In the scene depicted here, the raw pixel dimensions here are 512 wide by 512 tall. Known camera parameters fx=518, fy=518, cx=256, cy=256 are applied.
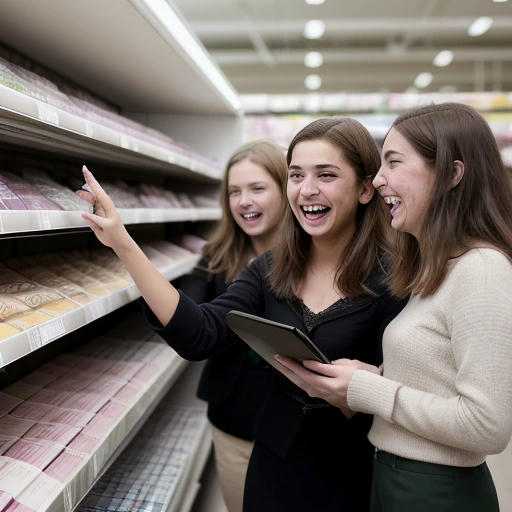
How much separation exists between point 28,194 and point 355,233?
37.8 inches

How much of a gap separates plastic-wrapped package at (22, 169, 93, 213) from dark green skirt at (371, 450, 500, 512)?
1.13 meters

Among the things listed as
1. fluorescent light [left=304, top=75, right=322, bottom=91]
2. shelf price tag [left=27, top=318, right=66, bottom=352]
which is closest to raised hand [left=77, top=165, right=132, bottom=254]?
shelf price tag [left=27, top=318, right=66, bottom=352]

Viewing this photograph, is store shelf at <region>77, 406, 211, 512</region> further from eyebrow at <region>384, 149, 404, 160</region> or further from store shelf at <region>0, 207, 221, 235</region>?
eyebrow at <region>384, 149, 404, 160</region>

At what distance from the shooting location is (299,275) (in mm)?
1646

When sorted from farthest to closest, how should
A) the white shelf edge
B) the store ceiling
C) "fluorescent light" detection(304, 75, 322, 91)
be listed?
1. "fluorescent light" detection(304, 75, 322, 91)
2. the store ceiling
3. the white shelf edge

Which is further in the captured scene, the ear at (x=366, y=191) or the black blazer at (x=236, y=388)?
the black blazer at (x=236, y=388)

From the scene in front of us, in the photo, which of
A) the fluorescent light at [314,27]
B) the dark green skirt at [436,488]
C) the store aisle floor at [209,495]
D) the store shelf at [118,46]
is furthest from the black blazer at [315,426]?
the fluorescent light at [314,27]

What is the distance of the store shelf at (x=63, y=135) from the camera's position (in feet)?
3.88

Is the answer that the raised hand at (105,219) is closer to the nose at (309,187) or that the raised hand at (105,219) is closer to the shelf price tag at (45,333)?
the shelf price tag at (45,333)

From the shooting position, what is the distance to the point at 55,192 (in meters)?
1.61

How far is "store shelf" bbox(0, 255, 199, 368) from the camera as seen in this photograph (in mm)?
1086

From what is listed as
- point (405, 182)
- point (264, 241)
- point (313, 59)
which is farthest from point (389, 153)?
point (313, 59)

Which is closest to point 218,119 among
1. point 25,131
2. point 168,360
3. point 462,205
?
point 168,360

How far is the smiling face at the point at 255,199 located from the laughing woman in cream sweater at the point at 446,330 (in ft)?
2.96
